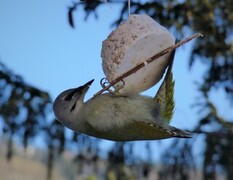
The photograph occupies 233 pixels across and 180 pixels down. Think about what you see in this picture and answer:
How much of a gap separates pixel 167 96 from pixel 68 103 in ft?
1.68

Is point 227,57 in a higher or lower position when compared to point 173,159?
higher

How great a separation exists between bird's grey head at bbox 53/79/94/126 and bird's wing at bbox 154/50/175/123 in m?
0.39

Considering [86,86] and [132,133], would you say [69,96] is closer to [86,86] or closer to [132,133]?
[86,86]

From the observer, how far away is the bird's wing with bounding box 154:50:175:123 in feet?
9.77

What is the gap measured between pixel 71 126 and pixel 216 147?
2557 mm

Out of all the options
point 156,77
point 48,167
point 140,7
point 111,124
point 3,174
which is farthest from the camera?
point 3,174

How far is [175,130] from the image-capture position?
281 centimetres

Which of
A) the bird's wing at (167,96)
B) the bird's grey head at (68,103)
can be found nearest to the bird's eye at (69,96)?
the bird's grey head at (68,103)

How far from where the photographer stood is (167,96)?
119 inches

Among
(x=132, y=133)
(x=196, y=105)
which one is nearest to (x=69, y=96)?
(x=132, y=133)

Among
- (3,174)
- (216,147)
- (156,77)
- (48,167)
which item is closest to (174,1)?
(216,147)

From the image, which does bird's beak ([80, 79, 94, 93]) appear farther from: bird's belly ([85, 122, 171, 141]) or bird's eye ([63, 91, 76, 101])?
bird's belly ([85, 122, 171, 141])

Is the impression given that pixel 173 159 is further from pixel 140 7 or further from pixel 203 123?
pixel 140 7

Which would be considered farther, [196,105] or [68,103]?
[196,105]
